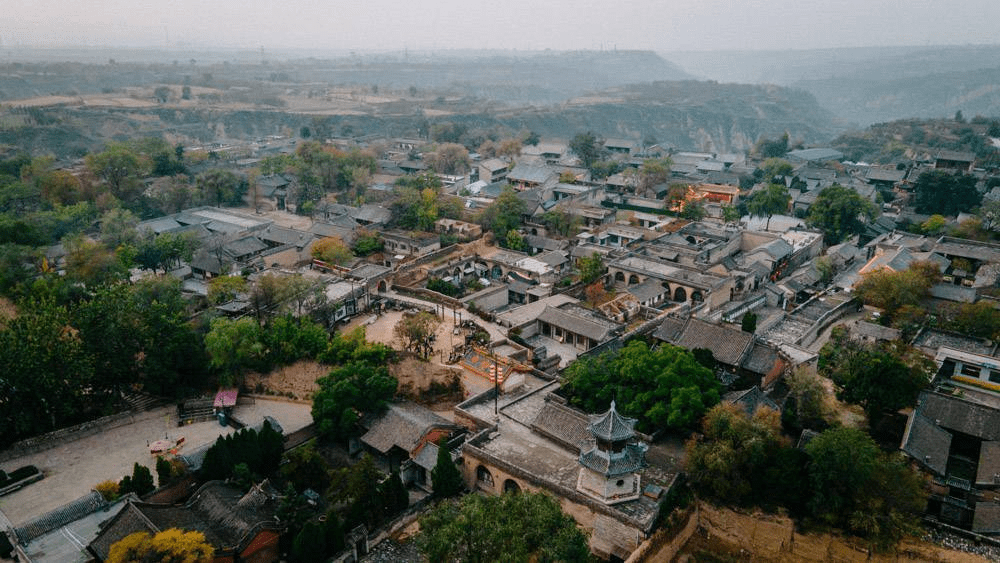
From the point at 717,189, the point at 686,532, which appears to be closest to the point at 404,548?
the point at 686,532

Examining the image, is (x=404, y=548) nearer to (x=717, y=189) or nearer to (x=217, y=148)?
(x=717, y=189)

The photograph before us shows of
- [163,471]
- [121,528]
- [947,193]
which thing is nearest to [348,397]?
[163,471]

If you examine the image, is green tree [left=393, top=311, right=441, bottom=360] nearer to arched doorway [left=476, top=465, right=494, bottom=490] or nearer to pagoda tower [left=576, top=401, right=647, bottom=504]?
arched doorway [left=476, top=465, right=494, bottom=490]

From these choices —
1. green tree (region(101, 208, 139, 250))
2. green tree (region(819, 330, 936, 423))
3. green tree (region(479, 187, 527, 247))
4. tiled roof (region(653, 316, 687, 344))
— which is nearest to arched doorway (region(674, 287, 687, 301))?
tiled roof (region(653, 316, 687, 344))

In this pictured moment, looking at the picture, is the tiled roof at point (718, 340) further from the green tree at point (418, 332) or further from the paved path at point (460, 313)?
the green tree at point (418, 332)

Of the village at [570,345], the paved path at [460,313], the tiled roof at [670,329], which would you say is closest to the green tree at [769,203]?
the village at [570,345]
